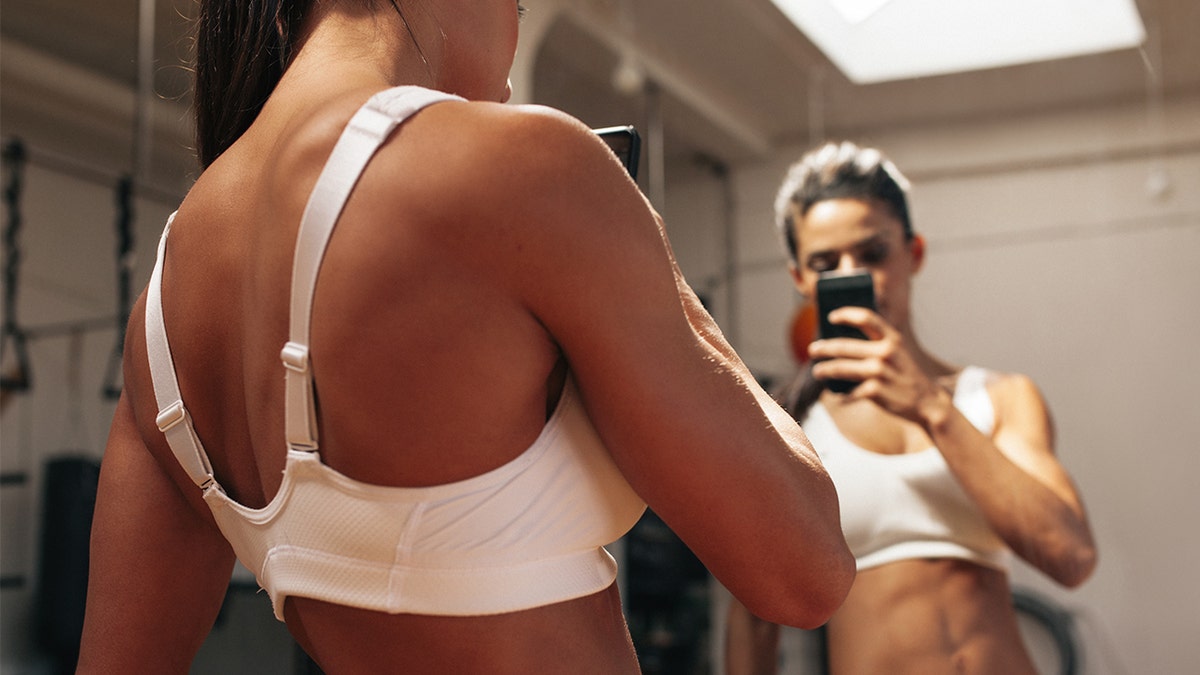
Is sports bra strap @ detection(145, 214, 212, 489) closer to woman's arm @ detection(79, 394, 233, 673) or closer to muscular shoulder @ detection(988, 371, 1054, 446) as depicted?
woman's arm @ detection(79, 394, 233, 673)

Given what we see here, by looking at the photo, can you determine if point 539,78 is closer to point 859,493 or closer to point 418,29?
point 859,493

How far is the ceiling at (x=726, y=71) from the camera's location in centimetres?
145

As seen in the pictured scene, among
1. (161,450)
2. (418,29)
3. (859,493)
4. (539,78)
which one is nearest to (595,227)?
(418,29)

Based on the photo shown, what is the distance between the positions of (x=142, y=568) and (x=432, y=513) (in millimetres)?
304

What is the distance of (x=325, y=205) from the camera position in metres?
0.54

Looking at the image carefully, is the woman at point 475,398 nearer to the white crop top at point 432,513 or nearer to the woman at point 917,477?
the white crop top at point 432,513

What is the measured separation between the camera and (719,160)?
162 cm

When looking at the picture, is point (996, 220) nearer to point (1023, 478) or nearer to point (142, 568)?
point (1023, 478)

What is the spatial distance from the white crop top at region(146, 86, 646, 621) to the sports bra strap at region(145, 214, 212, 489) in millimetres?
112

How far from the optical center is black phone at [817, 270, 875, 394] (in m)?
1.35

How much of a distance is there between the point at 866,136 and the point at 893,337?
325 millimetres

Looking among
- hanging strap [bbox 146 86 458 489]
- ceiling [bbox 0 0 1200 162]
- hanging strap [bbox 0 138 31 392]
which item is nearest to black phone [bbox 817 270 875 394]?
Result: ceiling [bbox 0 0 1200 162]

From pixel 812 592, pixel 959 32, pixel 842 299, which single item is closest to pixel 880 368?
pixel 842 299

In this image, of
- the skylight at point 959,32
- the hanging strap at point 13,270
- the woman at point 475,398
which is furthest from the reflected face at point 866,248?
the hanging strap at point 13,270
